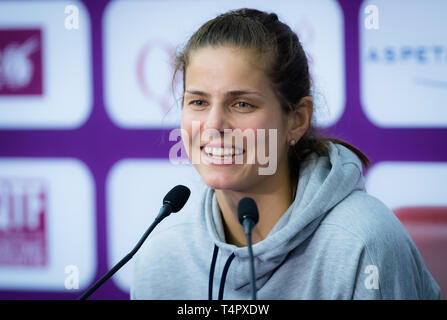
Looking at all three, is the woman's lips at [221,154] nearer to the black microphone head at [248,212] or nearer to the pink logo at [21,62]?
the black microphone head at [248,212]

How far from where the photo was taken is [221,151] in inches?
A: 35.2

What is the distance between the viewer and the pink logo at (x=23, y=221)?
5.95 ft

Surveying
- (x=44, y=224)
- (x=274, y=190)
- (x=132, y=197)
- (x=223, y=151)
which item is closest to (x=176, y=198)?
(x=223, y=151)

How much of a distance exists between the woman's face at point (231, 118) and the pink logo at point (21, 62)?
1078mm

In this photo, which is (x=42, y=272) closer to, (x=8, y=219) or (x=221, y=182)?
(x=8, y=219)

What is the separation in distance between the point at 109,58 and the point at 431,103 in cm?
111

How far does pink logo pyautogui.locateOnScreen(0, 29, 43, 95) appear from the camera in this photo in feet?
5.92

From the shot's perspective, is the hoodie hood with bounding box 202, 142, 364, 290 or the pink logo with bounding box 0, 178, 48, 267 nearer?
the hoodie hood with bounding box 202, 142, 364, 290

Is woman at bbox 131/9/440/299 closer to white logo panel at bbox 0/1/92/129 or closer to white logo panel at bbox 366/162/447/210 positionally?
white logo panel at bbox 366/162/447/210

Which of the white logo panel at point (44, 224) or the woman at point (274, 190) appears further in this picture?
the white logo panel at point (44, 224)

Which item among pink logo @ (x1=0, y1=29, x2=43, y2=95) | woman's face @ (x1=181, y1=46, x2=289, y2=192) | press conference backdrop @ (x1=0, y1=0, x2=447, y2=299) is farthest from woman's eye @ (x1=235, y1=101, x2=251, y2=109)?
pink logo @ (x1=0, y1=29, x2=43, y2=95)

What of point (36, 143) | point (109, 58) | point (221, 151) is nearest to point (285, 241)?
point (221, 151)

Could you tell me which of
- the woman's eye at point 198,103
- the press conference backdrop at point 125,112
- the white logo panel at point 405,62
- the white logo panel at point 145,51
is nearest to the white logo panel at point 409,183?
the press conference backdrop at point 125,112

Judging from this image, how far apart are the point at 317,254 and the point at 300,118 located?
272 mm
